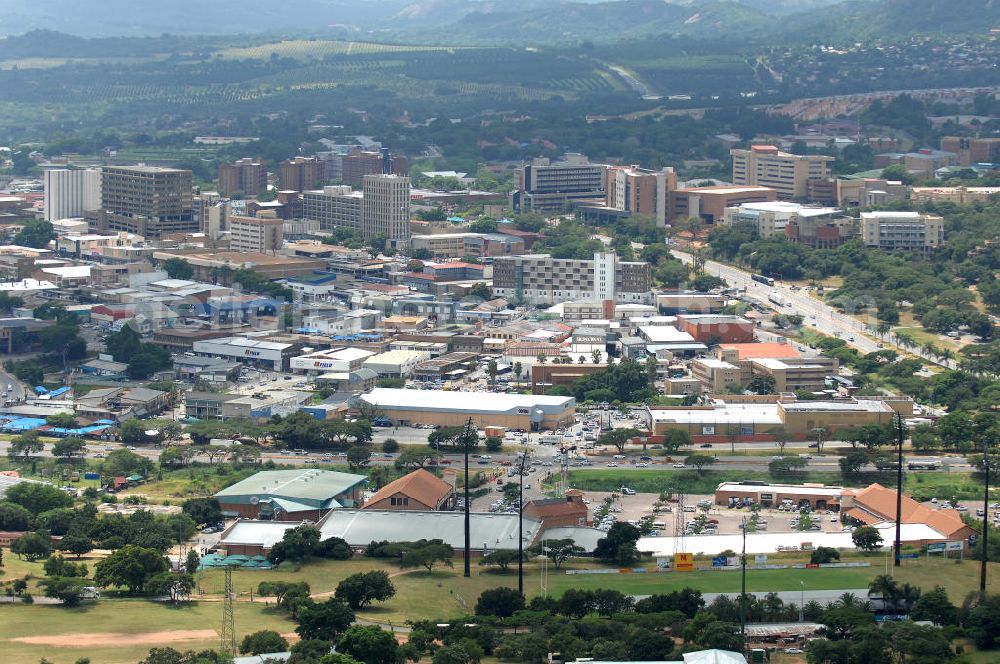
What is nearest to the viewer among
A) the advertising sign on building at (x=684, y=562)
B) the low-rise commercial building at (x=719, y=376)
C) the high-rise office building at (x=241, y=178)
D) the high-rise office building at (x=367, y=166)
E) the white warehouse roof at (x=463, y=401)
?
the advertising sign on building at (x=684, y=562)

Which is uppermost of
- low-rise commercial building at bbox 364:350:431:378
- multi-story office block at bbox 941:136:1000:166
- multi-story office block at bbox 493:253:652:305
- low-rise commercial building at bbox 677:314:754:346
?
multi-story office block at bbox 941:136:1000:166

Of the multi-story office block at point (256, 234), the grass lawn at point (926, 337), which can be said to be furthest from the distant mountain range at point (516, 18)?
the grass lawn at point (926, 337)

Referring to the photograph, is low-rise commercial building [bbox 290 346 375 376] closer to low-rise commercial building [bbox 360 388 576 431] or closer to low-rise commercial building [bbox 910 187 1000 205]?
low-rise commercial building [bbox 360 388 576 431]

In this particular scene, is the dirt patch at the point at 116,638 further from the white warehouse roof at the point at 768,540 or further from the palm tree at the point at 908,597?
the palm tree at the point at 908,597

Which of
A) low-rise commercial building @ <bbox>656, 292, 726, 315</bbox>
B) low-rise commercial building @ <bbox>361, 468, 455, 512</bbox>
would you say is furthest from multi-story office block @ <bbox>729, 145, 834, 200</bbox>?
low-rise commercial building @ <bbox>361, 468, 455, 512</bbox>

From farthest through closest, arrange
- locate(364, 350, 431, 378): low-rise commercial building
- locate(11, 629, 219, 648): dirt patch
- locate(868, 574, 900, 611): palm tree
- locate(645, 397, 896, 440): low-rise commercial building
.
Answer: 1. locate(364, 350, 431, 378): low-rise commercial building
2. locate(645, 397, 896, 440): low-rise commercial building
3. locate(868, 574, 900, 611): palm tree
4. locate(11, 629, 219, 648): dirt patch

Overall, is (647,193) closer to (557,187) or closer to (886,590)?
(557,187)

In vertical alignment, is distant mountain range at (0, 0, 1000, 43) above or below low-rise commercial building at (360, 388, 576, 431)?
above
